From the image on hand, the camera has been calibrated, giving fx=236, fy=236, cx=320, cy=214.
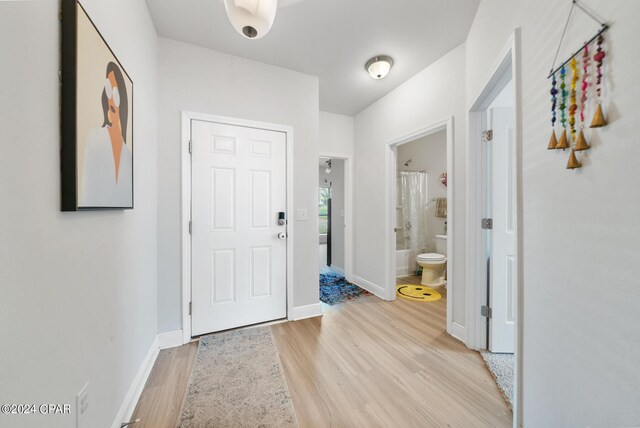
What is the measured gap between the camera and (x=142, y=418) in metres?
1.33

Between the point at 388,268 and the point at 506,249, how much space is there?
138 cm

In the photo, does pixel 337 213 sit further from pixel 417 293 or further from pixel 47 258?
pixel 47 258

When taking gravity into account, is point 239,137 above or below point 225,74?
below

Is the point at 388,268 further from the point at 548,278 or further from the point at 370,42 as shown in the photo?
A: the point at 370,42

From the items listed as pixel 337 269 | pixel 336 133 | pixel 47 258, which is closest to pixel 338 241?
pixel 337 269

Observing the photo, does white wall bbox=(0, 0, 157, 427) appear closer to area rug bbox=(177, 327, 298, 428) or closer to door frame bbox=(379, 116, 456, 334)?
area rug bbox=(177, 327, 298, 428)

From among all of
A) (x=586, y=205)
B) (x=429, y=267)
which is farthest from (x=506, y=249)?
(x=429, y=267)

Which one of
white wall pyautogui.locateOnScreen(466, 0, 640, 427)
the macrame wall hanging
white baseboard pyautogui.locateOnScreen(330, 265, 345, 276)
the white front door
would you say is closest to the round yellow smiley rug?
white baseboard pyautogui.locateOnScreen(330, 265, 345, 276)

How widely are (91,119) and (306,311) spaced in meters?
2.29

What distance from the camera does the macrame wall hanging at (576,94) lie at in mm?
653

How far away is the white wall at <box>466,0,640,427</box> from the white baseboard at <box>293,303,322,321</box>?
1.82 meters

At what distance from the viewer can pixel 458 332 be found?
83.3 inches

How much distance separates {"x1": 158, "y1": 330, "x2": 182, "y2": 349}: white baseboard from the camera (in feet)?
6.54

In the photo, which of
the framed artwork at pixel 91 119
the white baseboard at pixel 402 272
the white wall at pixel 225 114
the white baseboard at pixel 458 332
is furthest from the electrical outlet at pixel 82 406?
the white baseboard at pixel 402 272
